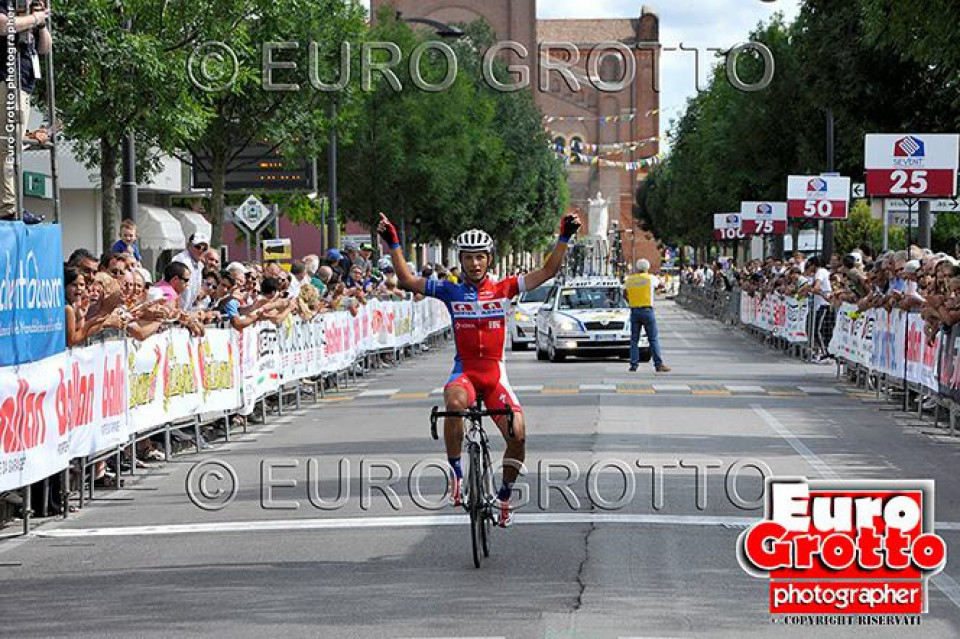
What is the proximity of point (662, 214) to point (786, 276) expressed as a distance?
10597 cm

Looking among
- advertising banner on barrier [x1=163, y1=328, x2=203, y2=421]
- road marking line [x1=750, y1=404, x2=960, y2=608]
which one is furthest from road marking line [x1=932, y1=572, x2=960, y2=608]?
advertising banner on barrier [x1=163, y1=328, x2=203, y2=421]

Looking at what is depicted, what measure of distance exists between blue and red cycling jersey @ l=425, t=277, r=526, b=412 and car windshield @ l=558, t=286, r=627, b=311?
24.6m

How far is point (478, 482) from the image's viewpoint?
10969 millimetres

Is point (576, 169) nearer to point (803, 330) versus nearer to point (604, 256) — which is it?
point (604, 256)

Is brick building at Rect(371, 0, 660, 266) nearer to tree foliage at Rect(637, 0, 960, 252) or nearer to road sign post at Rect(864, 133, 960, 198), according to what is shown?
tree foliage at Rect(637, 0, 960, 252)

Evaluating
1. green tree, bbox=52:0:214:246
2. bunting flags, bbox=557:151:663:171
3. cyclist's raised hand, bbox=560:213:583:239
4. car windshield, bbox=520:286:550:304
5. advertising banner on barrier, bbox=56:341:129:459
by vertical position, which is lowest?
car windshield, bbox=520:286:550:304

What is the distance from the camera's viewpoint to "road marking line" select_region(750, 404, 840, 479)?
15.5 m

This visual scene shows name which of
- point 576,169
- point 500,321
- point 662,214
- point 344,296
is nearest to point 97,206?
point 344,296

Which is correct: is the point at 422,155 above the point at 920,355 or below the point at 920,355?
above

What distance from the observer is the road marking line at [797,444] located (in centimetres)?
1547

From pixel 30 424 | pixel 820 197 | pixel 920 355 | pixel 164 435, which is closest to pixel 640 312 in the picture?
pixel 920 355

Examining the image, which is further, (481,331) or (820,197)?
(820,197)

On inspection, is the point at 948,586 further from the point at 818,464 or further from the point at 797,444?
the point at 797,444

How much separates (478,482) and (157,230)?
48359mm
